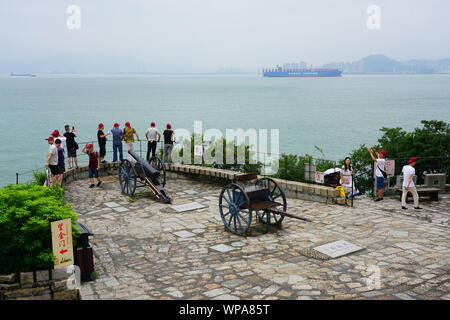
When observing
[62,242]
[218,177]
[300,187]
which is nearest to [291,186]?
[300,187]

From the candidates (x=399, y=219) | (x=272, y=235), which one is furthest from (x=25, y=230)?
(x=399, y=219)

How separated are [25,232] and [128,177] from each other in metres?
5.86

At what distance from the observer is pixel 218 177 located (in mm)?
13203

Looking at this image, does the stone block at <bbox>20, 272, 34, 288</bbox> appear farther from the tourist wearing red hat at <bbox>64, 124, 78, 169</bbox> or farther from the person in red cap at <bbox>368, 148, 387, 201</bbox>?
the person in red cap at <bbox>368, 148, 387, 201</bbox>

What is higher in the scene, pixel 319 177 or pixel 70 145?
pixel 70 145

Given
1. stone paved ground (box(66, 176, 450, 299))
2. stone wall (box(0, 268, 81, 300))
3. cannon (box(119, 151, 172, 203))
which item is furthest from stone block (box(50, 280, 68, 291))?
cannon (box(119, 151, 172, 203))

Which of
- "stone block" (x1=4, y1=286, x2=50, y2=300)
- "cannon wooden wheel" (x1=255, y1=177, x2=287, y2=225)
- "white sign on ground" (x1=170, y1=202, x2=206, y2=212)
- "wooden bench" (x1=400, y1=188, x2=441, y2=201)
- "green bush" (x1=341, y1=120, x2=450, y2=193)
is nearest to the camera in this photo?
"stone block" (x1=4, y1=286, x2=50, y2=300)

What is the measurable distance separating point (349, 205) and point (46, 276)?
23.2 feet

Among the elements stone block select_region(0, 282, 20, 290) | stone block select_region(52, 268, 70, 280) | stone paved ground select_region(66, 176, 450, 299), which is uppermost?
stone block select_region(52, 268, 70, 280)

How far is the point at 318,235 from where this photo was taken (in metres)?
8.62

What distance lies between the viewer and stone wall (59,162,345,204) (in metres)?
11.0

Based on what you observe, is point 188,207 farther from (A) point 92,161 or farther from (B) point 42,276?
(B) point 42,276

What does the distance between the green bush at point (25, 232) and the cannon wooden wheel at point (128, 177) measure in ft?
17.1

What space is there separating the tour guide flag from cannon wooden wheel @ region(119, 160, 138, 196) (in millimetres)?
5525
